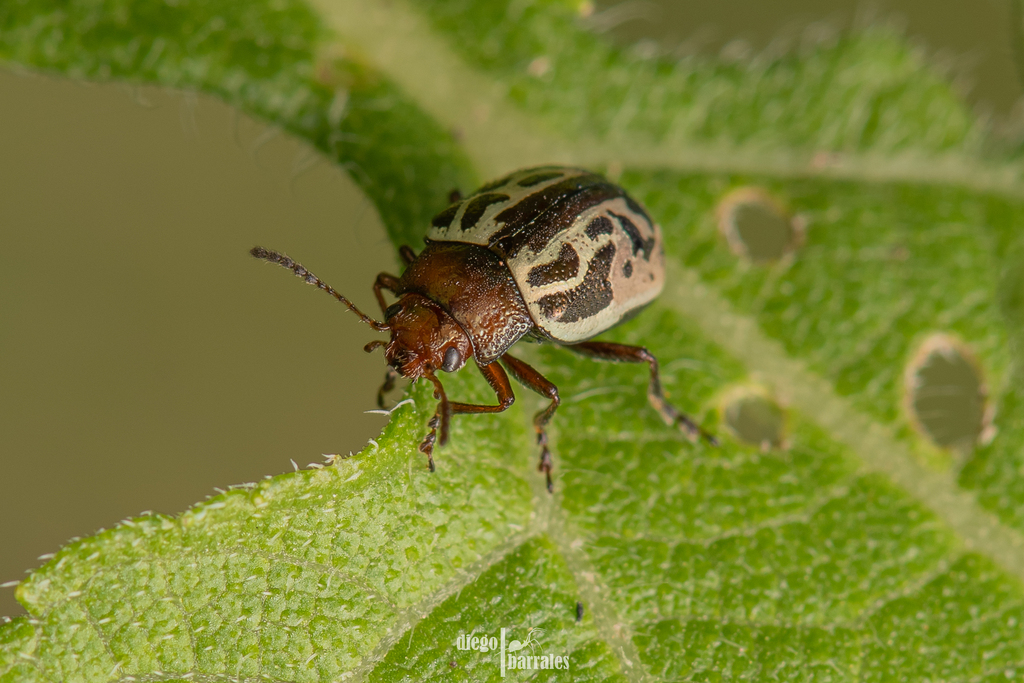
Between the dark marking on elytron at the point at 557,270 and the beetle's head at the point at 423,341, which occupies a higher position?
the dark marking on elytron at the point at 557,270

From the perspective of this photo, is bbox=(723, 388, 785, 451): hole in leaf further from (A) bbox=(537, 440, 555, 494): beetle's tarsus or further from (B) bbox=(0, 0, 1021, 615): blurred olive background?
(B) bbox=(0, 0, 1021, 615): blurred olive background

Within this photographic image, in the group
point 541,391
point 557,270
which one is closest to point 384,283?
point 557,270

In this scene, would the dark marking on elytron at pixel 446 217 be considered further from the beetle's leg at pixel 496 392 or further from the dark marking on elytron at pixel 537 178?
the beetle's leg at pixel 496 392

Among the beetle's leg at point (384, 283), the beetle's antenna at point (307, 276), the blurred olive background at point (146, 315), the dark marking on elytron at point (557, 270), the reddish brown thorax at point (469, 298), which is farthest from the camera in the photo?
the blurred olive background at point (146, 315)

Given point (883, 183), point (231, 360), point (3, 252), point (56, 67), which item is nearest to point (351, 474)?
point (56, 67)

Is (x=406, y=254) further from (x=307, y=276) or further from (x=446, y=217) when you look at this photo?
(x=307, y=276)

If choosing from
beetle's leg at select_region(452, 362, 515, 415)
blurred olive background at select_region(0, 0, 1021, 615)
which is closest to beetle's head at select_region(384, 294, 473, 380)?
beetle's leg at select_region(452, 362, 515, 415)

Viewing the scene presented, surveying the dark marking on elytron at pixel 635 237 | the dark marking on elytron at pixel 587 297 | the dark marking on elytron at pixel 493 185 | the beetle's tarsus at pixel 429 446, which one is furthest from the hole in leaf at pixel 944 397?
the beetle's tarsus at pixel 429 446
